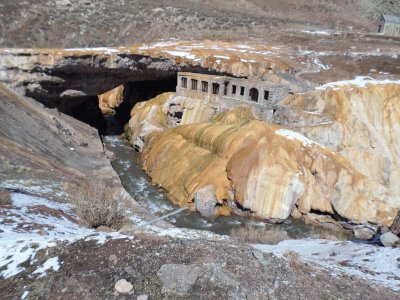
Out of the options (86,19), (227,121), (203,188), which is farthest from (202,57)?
(86,19)

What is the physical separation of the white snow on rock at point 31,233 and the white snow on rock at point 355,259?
5.37 meters

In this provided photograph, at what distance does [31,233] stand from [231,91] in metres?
27.2

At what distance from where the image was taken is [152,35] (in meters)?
54.3

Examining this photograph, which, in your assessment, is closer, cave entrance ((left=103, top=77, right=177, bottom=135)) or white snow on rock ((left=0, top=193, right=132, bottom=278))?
white snow on rock ((left=0, top=193, right=132, bottom=278))

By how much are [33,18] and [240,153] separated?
135 feet

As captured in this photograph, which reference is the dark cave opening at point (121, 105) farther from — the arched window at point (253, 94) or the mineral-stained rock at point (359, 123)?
the mineral-stained rock at point (359, 123)

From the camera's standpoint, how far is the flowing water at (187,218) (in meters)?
23.8

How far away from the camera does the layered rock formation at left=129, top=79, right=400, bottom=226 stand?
24.9m

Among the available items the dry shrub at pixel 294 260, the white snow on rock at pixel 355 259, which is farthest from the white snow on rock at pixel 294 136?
the dry shrub at pixel 294 260

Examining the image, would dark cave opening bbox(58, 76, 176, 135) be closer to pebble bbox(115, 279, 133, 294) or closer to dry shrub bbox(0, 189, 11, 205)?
dry shrub bbox(0, 189, 11, 205)

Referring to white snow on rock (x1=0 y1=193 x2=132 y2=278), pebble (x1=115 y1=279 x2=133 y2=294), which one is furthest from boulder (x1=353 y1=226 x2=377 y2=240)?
pebble (x1=115 y1=279 x2=133 y2=294)

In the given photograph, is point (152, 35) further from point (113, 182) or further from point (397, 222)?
point (397, 222)

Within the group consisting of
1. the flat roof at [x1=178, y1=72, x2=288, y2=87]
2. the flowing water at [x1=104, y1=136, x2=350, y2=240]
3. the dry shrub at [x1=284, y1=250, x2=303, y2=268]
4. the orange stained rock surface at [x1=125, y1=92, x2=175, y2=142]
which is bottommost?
the flowing water at [x1=104, y1=136, x2=350, y2=240]

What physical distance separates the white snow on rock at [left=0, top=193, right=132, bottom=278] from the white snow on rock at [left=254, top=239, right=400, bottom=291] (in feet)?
17.6
